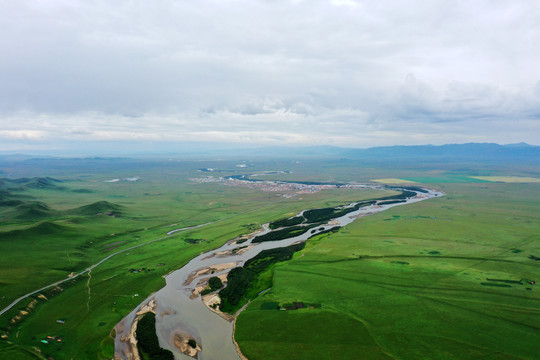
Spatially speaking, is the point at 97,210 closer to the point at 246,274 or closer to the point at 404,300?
the point at 246,274

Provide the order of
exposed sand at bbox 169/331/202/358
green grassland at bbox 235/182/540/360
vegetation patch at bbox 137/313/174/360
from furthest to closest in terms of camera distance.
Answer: exposed sand at bbox 169/331/202/358, vegetation patch at bbox 137/313/174/360, green grassland at bbox 235/182/540/360

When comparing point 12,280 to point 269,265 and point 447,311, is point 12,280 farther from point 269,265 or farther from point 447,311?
point 447,311

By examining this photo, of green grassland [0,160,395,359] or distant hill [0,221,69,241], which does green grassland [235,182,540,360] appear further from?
distant hill [0,221,69,241]

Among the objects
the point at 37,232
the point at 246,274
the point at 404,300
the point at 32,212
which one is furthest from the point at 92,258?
the point at 404,300

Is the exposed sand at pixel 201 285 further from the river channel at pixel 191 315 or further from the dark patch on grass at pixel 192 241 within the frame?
the dark patch on grass at pixel 192 241

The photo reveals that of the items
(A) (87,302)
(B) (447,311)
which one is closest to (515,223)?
(B) (447,311)

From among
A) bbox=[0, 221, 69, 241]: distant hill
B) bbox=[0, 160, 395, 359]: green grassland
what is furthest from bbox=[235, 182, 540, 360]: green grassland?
bbox=[0, 221, 69, 241]: distant hill

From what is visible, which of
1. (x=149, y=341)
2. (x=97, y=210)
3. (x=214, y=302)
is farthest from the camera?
(x=97, y=210)
